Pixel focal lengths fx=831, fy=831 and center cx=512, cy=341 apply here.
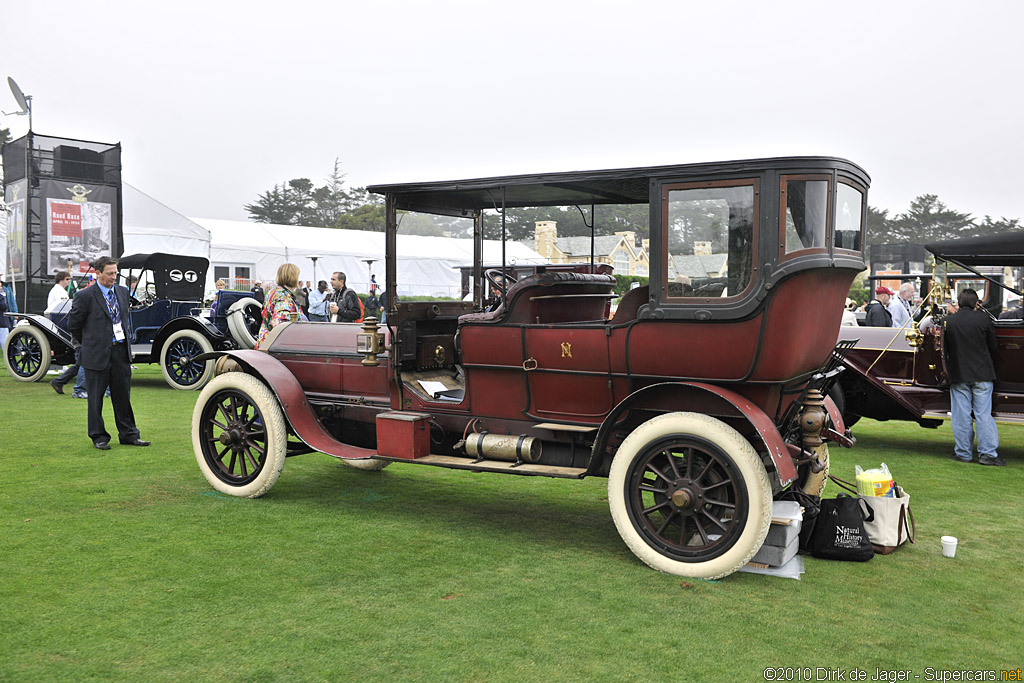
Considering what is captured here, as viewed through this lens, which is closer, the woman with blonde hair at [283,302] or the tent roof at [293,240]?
the woman with blonde hair at [283,302]

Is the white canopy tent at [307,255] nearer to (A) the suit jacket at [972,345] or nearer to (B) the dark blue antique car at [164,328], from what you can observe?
(B) the dark blue antique car at [164,328]

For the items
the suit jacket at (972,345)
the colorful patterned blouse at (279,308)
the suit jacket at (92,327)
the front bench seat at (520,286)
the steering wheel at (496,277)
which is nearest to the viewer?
the front bench seat at (520,286)

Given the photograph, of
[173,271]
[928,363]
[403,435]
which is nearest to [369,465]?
[403,435]

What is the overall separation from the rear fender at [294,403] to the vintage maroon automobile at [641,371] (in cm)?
2

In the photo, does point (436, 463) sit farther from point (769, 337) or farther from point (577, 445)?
point (769, 337)

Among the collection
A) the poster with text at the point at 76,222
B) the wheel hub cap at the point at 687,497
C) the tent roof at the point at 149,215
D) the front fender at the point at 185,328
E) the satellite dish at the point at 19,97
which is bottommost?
the wheel hub cap at the point at 687,497

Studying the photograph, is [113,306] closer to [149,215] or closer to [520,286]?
[520,286]

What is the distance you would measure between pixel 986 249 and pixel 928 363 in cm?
125

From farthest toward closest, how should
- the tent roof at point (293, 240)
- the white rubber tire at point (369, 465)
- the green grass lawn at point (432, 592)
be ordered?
1. the tent roof at point (293, 240)
2. the white rubber tire at point (369, 465)
3. the green grass lawn at point (432, 592)

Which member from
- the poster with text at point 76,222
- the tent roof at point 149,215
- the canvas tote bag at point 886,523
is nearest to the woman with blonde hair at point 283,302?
the canvas tote bag at point 886,523

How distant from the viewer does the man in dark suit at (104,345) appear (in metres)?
6.86

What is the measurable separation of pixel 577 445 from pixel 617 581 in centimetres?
93

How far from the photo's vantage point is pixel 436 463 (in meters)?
4.87

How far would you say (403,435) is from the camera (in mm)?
4996
